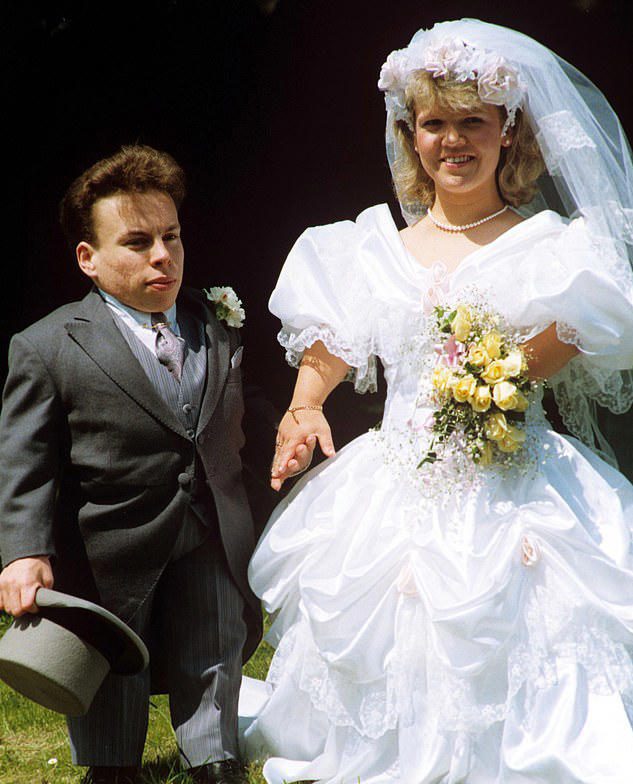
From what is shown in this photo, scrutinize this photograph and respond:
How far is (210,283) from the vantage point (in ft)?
18.1

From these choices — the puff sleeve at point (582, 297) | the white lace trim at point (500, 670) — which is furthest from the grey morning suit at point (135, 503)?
the puff sleeve at point (582, 297)

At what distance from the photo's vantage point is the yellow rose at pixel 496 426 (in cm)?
305

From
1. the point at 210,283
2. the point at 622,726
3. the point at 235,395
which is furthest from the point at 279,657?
the point at 210,283

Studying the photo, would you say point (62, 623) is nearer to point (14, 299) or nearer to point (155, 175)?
point (155, 175)

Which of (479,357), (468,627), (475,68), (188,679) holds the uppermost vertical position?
(475,68)

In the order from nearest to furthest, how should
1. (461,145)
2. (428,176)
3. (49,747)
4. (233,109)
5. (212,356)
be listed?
(461,145)
(212,356)
(428,176)
(49,747)
(233,109)

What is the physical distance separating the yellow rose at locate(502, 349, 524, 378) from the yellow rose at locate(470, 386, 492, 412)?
0.24 feet

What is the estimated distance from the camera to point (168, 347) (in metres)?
3.32

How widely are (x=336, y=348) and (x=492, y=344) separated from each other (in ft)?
1.72

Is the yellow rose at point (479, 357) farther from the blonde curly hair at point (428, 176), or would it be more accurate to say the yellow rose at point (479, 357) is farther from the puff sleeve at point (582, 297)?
the blonde curly hair at point (428, 176)

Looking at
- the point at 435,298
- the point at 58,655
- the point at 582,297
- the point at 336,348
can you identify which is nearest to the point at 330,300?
the point at 336,348

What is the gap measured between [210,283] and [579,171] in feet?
8.72

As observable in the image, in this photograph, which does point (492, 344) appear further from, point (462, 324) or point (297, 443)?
point (297, 443)

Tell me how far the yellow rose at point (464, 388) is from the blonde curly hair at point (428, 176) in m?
0.71
